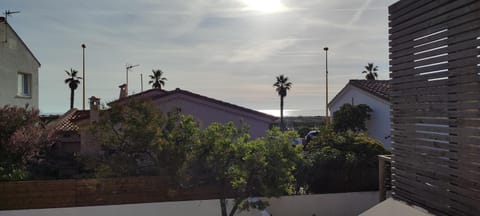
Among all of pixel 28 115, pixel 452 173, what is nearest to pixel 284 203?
pixel 452 173

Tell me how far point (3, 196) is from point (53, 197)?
1098mm

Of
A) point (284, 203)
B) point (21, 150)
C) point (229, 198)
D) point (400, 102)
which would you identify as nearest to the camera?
point (400, 102)

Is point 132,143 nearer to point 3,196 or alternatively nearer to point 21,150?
point 3,196

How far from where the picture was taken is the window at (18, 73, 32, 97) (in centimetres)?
1843

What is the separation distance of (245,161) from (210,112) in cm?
831

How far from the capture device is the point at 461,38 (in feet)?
18.3

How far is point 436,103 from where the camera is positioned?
244 inches

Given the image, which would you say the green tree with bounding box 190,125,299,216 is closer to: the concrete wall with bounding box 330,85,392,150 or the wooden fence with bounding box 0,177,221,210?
the wooden fence with bounding box 0,177,221,210

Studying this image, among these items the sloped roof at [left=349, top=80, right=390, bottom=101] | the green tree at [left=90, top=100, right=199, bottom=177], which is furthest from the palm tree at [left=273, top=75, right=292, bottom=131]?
the green tree at [left=90, top=100, right=199, bottom=177]

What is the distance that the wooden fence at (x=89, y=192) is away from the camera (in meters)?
9.05

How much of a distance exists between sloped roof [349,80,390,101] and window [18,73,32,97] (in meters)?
18.1

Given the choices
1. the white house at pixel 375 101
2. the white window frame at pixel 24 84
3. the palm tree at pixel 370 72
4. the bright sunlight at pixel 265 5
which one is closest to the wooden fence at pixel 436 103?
the bright sunlight at pixel 265 5

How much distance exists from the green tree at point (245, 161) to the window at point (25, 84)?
46.3 ft

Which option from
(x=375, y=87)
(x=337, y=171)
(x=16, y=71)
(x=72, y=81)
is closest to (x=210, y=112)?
(x=337, y=171)
